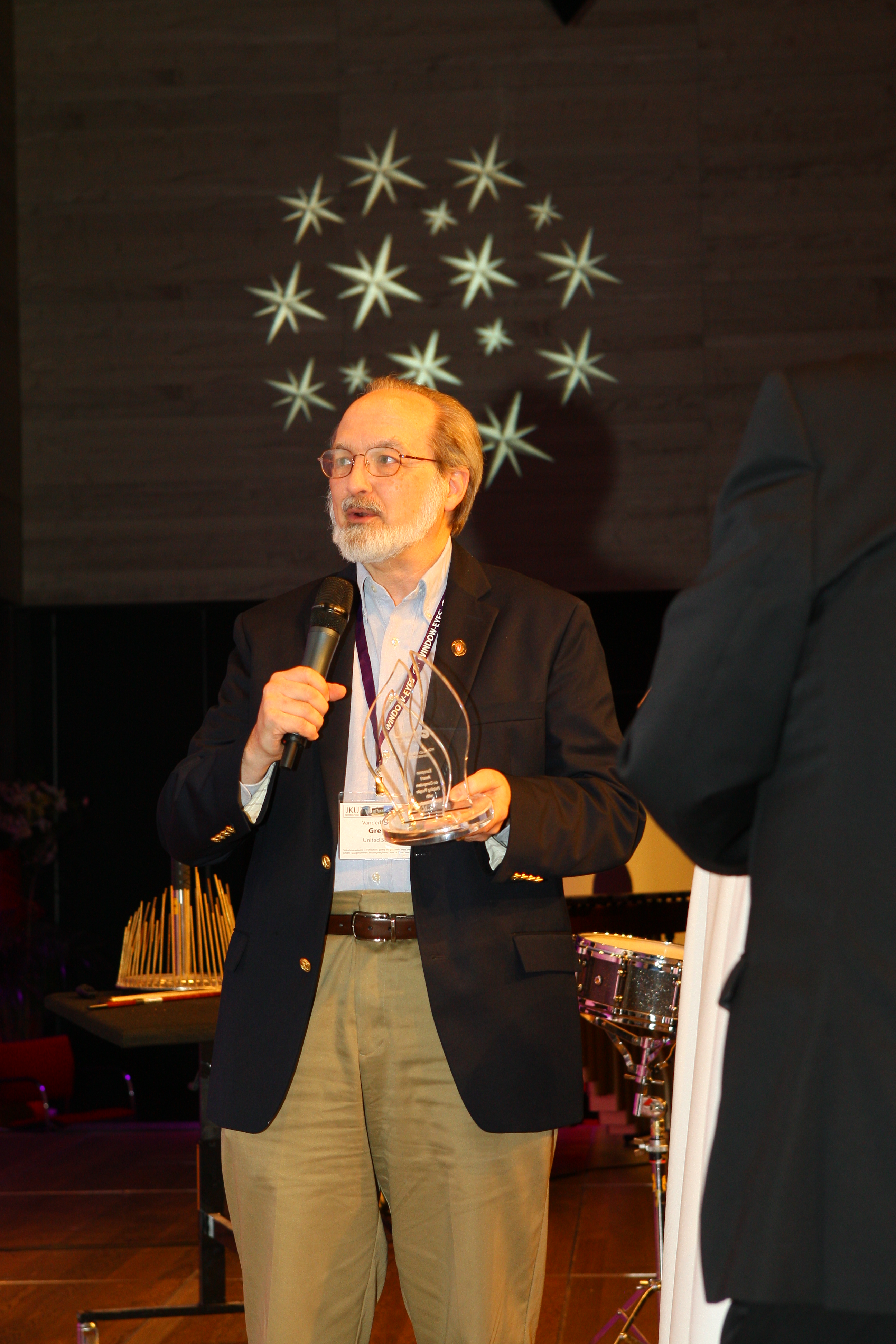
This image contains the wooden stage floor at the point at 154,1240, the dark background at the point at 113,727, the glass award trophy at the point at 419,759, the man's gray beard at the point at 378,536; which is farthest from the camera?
the dark background at the point at 113,727

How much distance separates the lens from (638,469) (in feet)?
22.6

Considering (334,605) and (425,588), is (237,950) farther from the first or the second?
(425,588)

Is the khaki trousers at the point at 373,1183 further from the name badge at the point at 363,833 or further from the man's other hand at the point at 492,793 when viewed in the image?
the man's other hand at the point at 492,793

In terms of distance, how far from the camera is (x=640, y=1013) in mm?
2777

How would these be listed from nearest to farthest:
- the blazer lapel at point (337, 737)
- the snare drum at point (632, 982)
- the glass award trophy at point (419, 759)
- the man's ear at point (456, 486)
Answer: the glass award trophy at point (419, 759), the blazer lapel at point (337, 737), the man's ear at point (456, 486), the snare drum at point (632, 982)

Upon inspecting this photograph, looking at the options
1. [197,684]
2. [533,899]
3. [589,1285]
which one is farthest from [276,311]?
[533,899]

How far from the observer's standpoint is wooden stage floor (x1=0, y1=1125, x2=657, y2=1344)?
3514 millimetres

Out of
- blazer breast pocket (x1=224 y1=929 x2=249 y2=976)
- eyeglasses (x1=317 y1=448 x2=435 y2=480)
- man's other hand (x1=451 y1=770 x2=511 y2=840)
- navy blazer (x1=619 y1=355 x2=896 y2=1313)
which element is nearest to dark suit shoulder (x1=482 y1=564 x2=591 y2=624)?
eyeglasses (x1=317 y1=448 x2=435 y2=480)

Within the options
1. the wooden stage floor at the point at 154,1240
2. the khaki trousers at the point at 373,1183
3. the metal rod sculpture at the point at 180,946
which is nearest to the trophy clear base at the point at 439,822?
the khaki trousers at the point at 373,1183

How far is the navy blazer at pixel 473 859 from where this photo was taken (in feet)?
6.31

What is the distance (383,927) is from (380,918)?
0.04 ft

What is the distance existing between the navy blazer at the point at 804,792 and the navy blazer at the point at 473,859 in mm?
803

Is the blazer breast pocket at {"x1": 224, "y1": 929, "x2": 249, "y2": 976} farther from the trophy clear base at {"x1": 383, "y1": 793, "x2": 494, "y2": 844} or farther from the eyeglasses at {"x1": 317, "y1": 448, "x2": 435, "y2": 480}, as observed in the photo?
the eyeglasses at {"x1": 317, "y1": 448, "x2": 435, "y2": 480}

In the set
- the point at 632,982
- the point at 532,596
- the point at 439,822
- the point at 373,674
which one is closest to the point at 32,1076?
the point at 632,982
